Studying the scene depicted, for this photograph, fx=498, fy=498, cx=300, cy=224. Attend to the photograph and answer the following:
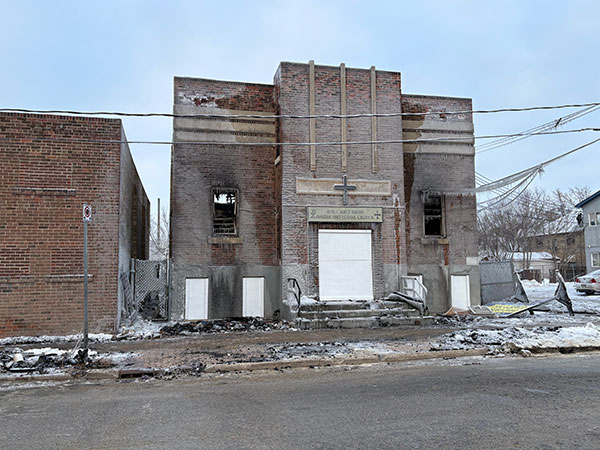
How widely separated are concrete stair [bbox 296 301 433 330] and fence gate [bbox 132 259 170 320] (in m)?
4.61

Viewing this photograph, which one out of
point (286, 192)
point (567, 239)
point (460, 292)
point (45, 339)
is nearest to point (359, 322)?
point (286, 192)

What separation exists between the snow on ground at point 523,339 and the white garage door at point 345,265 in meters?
4.68

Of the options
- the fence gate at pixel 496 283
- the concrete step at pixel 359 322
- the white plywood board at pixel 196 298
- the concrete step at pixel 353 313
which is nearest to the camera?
the concrete step at pixel 359 322

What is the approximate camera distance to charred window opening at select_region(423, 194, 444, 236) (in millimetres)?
17812

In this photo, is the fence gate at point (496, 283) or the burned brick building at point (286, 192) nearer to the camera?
the burned brick building at point (286, 192)

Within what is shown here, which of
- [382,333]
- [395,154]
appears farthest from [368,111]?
[382,333]

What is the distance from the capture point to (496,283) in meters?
19.2

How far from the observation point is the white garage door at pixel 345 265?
52.0 ft

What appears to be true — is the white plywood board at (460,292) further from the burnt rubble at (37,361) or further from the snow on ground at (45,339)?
the burnt rubble at (37,361)

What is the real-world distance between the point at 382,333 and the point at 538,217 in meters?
46.0

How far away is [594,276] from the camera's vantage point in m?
24.7

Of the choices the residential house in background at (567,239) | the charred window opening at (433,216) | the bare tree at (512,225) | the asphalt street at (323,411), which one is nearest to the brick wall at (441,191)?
the charred window opening at (433,216)

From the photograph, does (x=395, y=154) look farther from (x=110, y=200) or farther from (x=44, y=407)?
(x=44, y=407)

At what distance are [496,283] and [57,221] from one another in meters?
15.4
